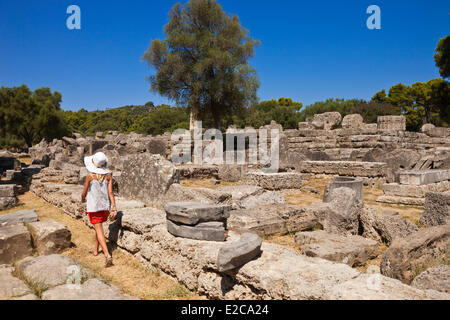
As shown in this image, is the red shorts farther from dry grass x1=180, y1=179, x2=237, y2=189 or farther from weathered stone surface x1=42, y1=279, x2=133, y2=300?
dry grass x1=180, y1=179, x2=237, y2=189

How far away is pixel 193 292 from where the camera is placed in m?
3.14

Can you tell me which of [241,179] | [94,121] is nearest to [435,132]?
[241,179]

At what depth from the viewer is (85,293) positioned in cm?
264

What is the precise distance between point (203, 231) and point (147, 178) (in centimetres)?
305

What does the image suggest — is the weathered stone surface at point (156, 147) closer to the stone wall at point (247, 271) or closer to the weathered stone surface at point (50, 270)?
the stone wall at point (247, 271)

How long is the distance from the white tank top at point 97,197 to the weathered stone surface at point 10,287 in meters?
1.21

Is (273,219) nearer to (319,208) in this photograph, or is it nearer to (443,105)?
(319,208)

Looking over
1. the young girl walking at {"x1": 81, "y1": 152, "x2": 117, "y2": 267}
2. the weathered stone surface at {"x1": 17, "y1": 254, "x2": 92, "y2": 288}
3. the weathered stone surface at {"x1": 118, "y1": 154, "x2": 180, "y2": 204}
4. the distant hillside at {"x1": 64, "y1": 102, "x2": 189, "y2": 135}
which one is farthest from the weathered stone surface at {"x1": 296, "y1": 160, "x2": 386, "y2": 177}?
the distant hillside at {"x1": 64, "y1": 102, "x2": 189, "y2": 135}

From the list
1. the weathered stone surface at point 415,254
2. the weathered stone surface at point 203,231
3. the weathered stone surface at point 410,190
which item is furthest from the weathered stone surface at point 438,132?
the weathered stone surface at point 203,231

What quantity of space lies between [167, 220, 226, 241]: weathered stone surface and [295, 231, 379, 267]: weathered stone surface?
1254 mm

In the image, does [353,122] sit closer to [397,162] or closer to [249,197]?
[397,162]

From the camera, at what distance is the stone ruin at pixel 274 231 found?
8.06 feet

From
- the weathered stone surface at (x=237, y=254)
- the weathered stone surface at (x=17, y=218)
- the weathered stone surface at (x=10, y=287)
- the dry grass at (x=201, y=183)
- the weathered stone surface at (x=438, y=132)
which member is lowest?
the weathered stone surface at (x=10, y=287)

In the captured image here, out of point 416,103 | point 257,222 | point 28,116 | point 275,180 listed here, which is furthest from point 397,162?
point 416,103
